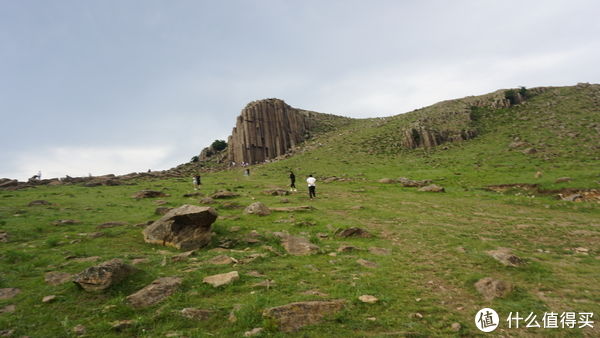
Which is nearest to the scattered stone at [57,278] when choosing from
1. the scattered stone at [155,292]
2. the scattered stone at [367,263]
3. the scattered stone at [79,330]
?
the scattered stone at [155,292]

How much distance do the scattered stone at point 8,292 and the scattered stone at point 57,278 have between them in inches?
33.7

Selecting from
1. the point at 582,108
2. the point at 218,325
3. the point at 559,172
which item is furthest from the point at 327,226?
the point at 582,108

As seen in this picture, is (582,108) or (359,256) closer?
(359,256)

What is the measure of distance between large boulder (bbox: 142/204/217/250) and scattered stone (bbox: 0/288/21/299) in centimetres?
619

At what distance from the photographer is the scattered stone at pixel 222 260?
42.8ft

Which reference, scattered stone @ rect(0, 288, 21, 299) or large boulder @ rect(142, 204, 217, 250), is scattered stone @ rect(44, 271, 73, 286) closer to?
scattered stone @ rect(0, 288, 21, 299)

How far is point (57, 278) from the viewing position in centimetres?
1135

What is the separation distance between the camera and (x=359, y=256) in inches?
564

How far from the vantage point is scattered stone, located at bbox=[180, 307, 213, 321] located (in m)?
8.64

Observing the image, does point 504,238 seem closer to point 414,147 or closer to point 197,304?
point 197,304

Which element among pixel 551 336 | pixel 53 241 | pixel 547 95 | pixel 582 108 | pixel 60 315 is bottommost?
pixel 551 336

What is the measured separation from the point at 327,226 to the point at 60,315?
13995mm

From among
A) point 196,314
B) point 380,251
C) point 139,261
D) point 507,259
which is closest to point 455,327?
point 507,259

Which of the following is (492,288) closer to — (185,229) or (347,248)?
(347,248)
